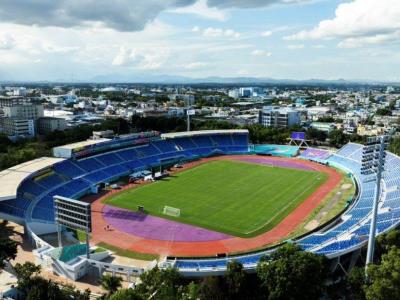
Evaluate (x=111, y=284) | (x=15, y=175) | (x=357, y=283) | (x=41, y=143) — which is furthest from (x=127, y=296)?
(x=41, y=143)

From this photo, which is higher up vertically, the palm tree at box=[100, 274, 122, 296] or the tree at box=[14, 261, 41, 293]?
the tree at box=[14, 261, 41, 293]

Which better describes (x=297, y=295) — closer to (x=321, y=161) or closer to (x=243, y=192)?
(x=243, y=192)

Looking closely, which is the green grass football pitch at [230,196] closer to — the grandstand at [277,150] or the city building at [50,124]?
the grandstand at [277,150]

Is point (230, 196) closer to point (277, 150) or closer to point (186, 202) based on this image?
point (186, 202)

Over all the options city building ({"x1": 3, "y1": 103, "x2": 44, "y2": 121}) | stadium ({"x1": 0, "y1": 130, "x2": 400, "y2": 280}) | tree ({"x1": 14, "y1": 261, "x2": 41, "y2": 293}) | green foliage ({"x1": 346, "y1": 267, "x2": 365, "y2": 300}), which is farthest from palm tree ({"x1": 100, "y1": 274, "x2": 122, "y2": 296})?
city building ({"x1": 3, "y1": 103, "x2": 44, "y2": 121})

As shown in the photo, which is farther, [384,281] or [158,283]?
[158,283]

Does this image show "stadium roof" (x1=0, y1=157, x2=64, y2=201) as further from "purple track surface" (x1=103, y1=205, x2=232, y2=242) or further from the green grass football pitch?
"purple track surface" (x1=103, y1=205, x2=232, y2=242)
